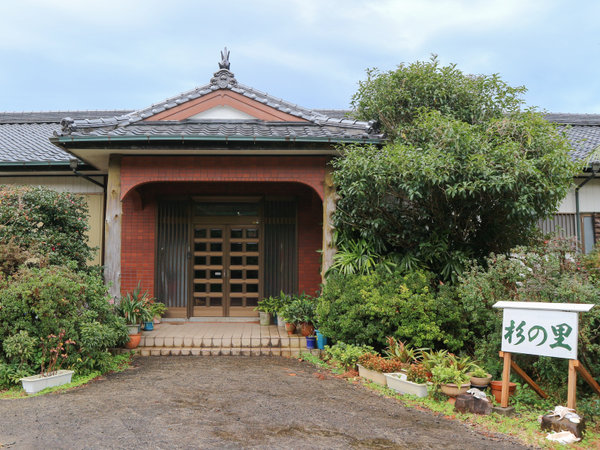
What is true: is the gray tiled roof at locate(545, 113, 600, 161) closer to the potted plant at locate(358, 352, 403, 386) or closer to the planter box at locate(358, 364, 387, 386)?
the potted plant at locate(358, 352, 403, 386)

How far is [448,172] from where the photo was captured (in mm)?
6793

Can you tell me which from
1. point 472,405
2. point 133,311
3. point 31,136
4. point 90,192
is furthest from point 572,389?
point 31,136

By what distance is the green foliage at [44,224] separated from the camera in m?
7.18

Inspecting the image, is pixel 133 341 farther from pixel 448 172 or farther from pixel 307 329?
pixel 448 172

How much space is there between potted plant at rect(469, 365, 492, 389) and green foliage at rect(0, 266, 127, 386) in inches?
188

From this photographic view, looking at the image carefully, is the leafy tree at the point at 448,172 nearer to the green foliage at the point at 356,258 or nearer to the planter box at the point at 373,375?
the green foliage at the point at 356,258

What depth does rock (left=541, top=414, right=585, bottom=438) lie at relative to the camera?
4238 millimetres

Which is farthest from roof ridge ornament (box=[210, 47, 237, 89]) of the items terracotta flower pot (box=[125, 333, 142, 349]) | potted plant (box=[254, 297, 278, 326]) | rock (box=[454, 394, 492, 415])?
rock (box=[454, 394, 492, 415])

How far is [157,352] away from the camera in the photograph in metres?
7.79

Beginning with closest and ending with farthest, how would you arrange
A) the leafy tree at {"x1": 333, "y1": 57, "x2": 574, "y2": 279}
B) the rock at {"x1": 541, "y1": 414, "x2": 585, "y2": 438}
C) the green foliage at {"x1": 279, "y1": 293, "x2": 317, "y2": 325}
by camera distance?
the rock at {"x1": 541, "y1": 414, "x2": 585, "y2": 438} → the leafy tree at {"x1": 333, "y1": 57, "x2": 574, "y2": 279} → the green foliage at {"x1": 279, "y1": 293, "x2": 317, "y2": 325}

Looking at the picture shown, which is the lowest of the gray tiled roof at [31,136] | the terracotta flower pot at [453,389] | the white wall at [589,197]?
the terracotta flower pot at [453,389]

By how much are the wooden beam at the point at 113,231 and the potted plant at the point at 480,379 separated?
575cm

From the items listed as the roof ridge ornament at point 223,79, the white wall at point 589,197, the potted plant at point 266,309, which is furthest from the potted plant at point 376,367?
the white wall at point 589,197

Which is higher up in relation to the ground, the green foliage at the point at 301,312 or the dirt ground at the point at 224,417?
the green foliage at the point at 301,312
